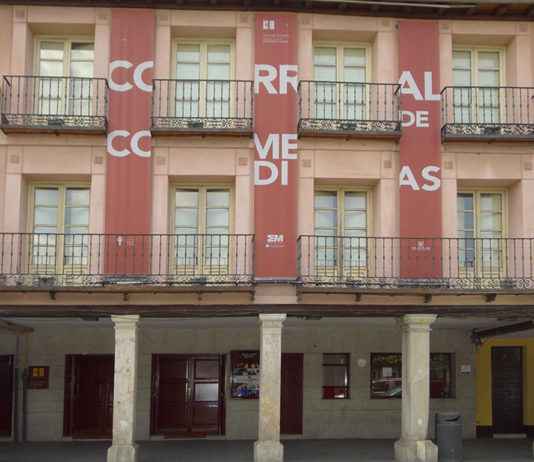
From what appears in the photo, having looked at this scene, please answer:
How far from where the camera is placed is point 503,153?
16.9m

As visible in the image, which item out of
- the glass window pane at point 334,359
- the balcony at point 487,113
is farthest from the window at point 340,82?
the glass window pane at point 334,359

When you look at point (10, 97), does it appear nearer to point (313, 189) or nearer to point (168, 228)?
point (168, 228)

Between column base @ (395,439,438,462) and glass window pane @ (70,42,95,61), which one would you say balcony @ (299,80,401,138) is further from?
column base @ (395,439,438,462)

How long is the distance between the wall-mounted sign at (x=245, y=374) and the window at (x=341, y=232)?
4099 millimetres

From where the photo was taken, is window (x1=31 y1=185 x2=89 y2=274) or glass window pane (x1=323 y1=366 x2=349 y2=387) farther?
glass window pane (x1=323 y1=366 x2=349 y2=387)

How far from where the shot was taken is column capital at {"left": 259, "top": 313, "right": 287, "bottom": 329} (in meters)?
15.7

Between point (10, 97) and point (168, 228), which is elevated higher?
point (10, 97)

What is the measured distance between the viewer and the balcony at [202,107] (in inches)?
640

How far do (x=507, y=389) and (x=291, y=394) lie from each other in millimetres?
5408

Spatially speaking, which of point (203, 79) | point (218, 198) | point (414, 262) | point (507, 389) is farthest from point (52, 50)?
point (507, 389)

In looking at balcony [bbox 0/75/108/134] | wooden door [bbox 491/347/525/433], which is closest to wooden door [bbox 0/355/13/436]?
balcony [bbox 0/75/108/134]

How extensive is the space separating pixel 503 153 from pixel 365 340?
569 cm

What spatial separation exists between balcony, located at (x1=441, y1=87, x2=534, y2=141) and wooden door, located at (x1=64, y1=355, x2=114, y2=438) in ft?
31.5

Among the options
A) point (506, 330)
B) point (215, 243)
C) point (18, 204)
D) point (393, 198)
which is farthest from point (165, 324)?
point (506, 330)
